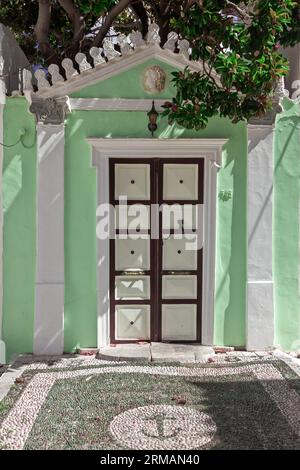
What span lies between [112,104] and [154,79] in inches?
25.9

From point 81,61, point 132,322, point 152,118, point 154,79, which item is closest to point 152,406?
Result: point 132,322

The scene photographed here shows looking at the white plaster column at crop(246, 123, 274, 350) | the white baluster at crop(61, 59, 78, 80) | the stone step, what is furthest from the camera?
the white plaster column at crop(246, 123, 274, 350)

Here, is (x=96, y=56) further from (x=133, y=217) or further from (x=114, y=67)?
(x=133, y=217)

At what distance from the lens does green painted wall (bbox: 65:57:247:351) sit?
7129 millimetres

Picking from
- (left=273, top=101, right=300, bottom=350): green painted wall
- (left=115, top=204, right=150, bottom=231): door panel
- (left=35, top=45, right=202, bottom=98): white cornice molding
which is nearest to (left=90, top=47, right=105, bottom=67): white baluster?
(left=35, top=45, right=202, bottom=98): white cornice molding

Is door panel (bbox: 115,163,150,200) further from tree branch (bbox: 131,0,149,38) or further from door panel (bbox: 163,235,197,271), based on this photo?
tree branch (bbox: 131,0,149,38)

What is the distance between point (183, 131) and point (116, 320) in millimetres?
2791

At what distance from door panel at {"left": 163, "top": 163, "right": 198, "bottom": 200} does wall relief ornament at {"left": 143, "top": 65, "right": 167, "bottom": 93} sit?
1.07 meters

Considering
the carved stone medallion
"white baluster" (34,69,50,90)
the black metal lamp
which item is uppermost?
"white baluster" (34,69,50,90)

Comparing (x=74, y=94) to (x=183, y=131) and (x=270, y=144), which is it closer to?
(x=183, y=131)

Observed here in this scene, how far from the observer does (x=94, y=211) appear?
23.5ft

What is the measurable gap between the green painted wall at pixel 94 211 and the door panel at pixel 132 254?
39 centimetres
